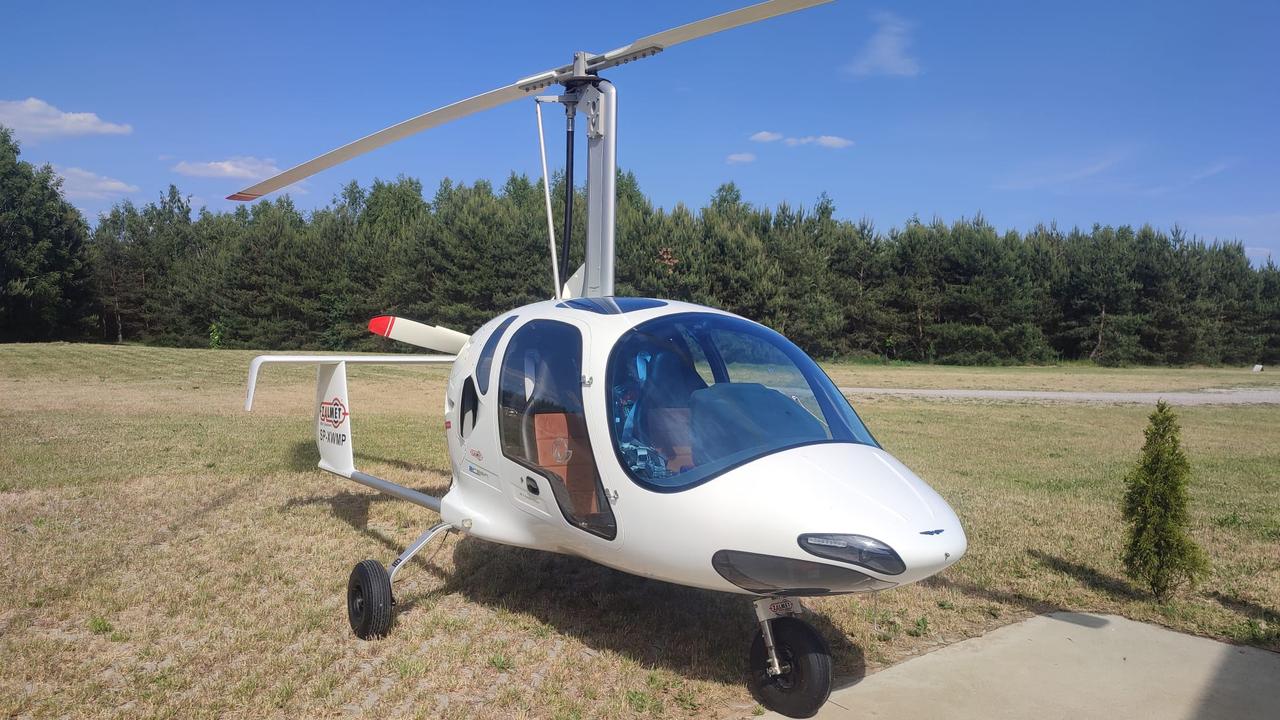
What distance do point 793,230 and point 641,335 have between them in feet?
118

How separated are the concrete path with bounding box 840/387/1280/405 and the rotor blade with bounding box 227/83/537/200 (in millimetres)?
16472

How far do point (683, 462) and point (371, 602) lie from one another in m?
2.14

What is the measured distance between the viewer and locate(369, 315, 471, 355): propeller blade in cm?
563

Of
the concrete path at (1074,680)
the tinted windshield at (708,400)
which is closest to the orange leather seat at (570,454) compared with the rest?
the tinted windshield at (708,400)

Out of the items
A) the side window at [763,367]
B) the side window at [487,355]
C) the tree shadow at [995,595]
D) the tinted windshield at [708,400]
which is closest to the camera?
the tinted windshield at [708,400]

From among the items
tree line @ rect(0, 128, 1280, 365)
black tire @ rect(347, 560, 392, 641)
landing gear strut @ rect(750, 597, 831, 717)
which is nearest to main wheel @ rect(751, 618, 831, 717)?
landing gear strut @ rect(750, 597, 831, 717)

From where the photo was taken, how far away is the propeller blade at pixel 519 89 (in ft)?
13.4

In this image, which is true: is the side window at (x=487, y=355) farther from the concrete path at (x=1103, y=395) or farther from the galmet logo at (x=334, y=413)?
the concrete path at (x=1103, y=395)

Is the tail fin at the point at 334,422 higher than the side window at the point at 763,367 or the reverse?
the reverse

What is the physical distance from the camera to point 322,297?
139 ft

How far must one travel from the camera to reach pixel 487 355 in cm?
496

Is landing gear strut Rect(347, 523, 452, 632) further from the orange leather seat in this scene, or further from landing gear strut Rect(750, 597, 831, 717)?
landing gear strut Rect(750, 597, 831, 717)

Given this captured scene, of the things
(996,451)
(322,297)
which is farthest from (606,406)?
(322,297)

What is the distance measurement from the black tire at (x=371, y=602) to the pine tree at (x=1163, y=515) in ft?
15.2
